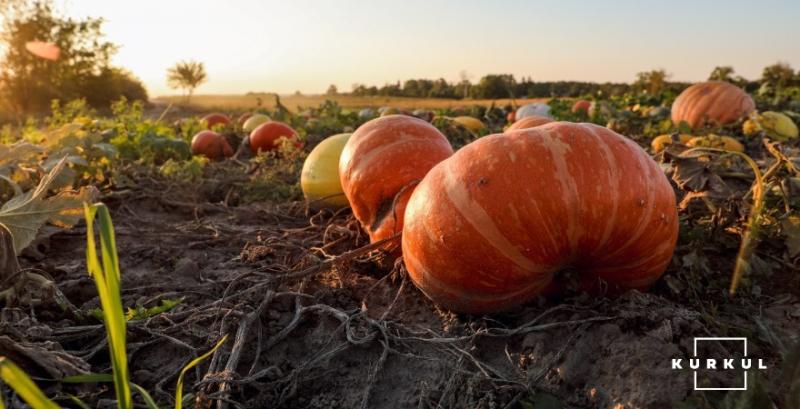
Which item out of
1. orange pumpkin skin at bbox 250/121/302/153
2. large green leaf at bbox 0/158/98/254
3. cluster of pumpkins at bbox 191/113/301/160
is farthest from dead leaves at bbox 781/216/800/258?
orange pumpkin skin at bbox 250/121/302/153

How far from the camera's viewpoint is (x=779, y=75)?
19344 mm

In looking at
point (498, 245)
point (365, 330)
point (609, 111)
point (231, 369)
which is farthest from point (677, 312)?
point (609, 111)

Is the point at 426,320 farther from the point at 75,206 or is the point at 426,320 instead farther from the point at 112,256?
the point at 75,206

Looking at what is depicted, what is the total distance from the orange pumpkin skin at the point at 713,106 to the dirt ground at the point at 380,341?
254 inches

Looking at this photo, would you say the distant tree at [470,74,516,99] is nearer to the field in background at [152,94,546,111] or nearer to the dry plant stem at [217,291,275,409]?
the field in background at [152,94,546,111]

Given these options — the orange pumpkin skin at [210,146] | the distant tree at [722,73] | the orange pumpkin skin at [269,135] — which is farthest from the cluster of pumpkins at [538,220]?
the distant tree at [722,73]

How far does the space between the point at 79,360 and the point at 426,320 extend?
47.9 inches

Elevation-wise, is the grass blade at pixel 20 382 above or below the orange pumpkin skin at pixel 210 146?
above

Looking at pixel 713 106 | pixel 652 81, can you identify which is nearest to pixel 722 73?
pixel 652 81

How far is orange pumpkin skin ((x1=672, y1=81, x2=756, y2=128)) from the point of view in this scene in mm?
7816

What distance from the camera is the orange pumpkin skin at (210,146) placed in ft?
25.2

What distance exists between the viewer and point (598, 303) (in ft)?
6.73

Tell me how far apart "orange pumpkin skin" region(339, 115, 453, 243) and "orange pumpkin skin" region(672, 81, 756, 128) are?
5.95 meters

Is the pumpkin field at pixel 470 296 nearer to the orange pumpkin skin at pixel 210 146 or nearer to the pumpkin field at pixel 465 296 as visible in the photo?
the pumpkin field at pixel 465 296
